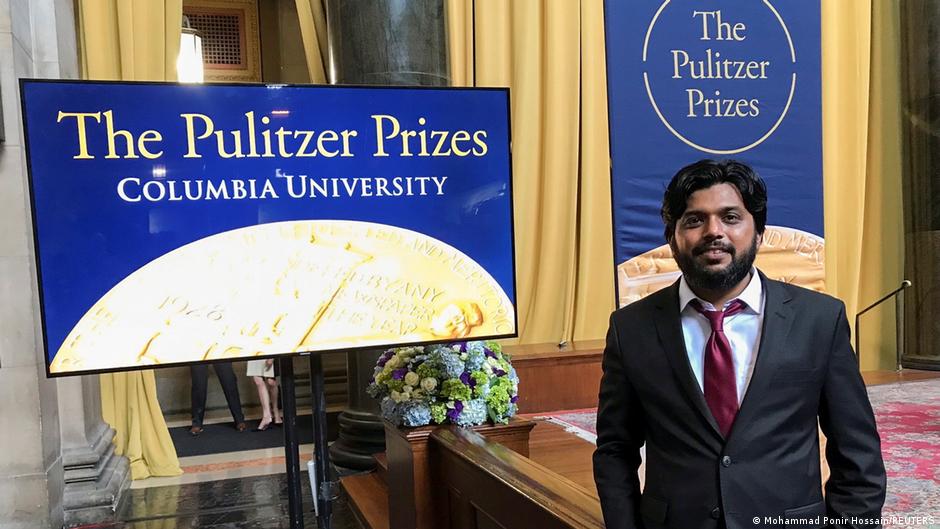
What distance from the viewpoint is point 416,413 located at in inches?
111

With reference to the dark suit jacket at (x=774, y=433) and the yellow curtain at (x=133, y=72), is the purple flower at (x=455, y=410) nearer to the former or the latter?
the dark suit jacket at (x=774, y=433)

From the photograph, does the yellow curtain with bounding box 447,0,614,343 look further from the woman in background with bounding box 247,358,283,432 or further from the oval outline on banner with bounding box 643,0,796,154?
the woman in background with bounding box 247,358,283,432

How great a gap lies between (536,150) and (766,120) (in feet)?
5.73

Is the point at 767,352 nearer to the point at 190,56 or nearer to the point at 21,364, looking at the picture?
the point at 21,364

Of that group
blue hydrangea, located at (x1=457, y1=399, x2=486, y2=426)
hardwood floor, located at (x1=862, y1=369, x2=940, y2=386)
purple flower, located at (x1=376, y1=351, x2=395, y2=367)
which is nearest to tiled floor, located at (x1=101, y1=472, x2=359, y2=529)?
purple flower, located at (x1=376, y1=351, x2=395, y2=367)

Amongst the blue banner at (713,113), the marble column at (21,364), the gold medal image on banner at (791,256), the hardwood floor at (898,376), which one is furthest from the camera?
the hardwood floor at (898,376)

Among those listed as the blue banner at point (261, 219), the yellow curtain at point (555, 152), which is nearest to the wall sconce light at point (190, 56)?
the yellow curtain at point (555, 152)

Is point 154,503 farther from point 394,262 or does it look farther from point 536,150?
point 536,150

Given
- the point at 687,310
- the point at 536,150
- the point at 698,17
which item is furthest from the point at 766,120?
the point at 687,310

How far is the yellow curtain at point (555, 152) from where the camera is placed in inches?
229

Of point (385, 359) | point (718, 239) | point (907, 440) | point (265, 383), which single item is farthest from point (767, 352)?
point (265, 383)

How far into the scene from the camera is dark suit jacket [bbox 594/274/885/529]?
1289 millimetres

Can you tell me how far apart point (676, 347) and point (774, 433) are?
23cm

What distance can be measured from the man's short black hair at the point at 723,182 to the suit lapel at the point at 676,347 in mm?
175
